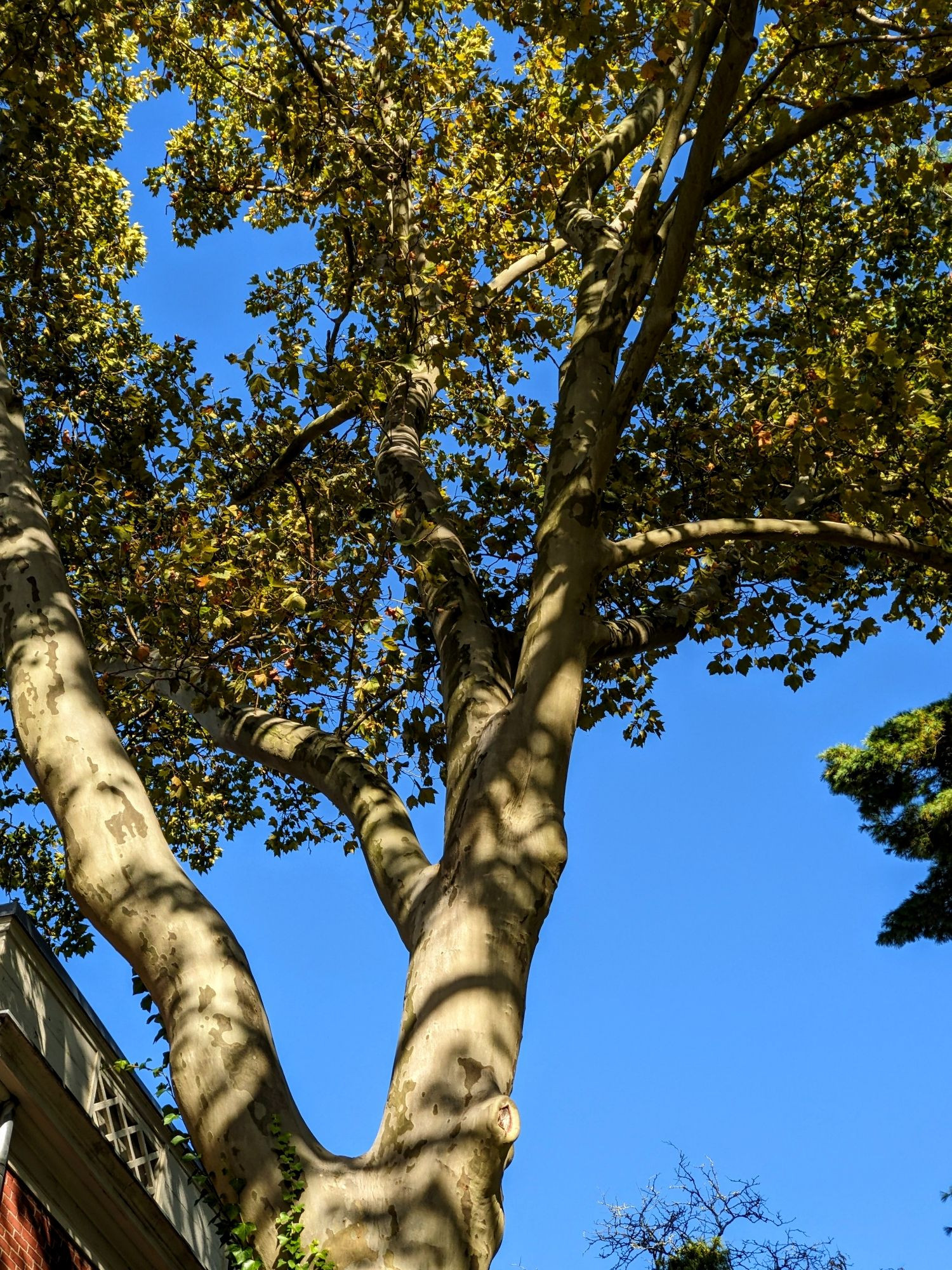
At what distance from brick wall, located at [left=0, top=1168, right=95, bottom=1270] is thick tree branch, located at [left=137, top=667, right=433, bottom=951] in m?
3.37

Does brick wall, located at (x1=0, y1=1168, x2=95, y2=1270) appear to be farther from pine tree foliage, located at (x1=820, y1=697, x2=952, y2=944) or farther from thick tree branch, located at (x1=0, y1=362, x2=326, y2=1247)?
pine tree foliage, located at (x1=820, y1=697, x2=952, y2=944)

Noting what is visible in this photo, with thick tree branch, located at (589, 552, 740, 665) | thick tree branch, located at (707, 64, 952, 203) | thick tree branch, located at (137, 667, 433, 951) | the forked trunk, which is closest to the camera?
the forked trunk

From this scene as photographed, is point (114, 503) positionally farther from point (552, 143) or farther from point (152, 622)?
point (552, 143)

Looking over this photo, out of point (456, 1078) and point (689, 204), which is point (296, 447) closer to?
point (689, 204)

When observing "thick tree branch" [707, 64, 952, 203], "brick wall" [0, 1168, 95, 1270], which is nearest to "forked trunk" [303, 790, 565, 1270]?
"thick tree branch" [707, 64, 952, 203]

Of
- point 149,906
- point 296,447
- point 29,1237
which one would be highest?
point 296,447

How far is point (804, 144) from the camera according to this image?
12156 mm

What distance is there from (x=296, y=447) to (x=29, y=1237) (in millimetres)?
6153

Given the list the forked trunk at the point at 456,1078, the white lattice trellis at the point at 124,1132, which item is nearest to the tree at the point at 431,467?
the forked trunk at the point at 456,1078

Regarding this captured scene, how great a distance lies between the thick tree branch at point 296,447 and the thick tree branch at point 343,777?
298cm

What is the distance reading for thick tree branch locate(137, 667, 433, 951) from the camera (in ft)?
14.6

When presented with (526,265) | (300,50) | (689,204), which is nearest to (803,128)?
(689,204)

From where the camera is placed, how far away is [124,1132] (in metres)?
8.39

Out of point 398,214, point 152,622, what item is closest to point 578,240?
point 398,214
